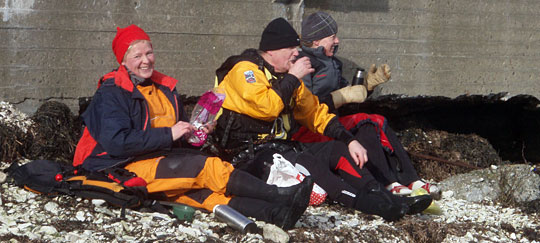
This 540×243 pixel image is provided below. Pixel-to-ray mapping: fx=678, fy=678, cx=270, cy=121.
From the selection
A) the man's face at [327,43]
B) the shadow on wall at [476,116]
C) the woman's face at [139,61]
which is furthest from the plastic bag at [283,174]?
the shadow on wall at [476,116]

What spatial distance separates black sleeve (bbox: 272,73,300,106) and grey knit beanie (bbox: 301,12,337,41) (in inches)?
43.9

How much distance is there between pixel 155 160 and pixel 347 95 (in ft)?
6.66

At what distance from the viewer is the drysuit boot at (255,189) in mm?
4160

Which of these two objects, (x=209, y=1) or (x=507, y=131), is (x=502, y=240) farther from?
(x=507, y=131)

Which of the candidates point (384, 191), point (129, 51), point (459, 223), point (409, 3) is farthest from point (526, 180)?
point (129, 51)

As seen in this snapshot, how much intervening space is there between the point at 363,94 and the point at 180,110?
1737mm

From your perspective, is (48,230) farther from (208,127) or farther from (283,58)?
(283,58)

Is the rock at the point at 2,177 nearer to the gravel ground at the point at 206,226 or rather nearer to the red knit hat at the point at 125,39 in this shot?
the gravel ground at the point at 206,226

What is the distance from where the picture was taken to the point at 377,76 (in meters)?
6.15

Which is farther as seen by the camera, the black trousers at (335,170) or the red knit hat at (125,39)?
the black trousers at (335,170)

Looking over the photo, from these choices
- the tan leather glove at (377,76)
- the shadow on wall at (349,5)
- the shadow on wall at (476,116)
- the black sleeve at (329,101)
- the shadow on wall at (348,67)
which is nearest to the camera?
the black sleeve at (329,101)

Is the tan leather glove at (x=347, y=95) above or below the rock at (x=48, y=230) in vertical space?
above

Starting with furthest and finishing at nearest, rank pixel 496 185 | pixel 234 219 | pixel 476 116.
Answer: pixel 476 116 → pixel 496 185 → pixel 234 219

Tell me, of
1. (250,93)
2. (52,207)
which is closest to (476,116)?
(250,93)
